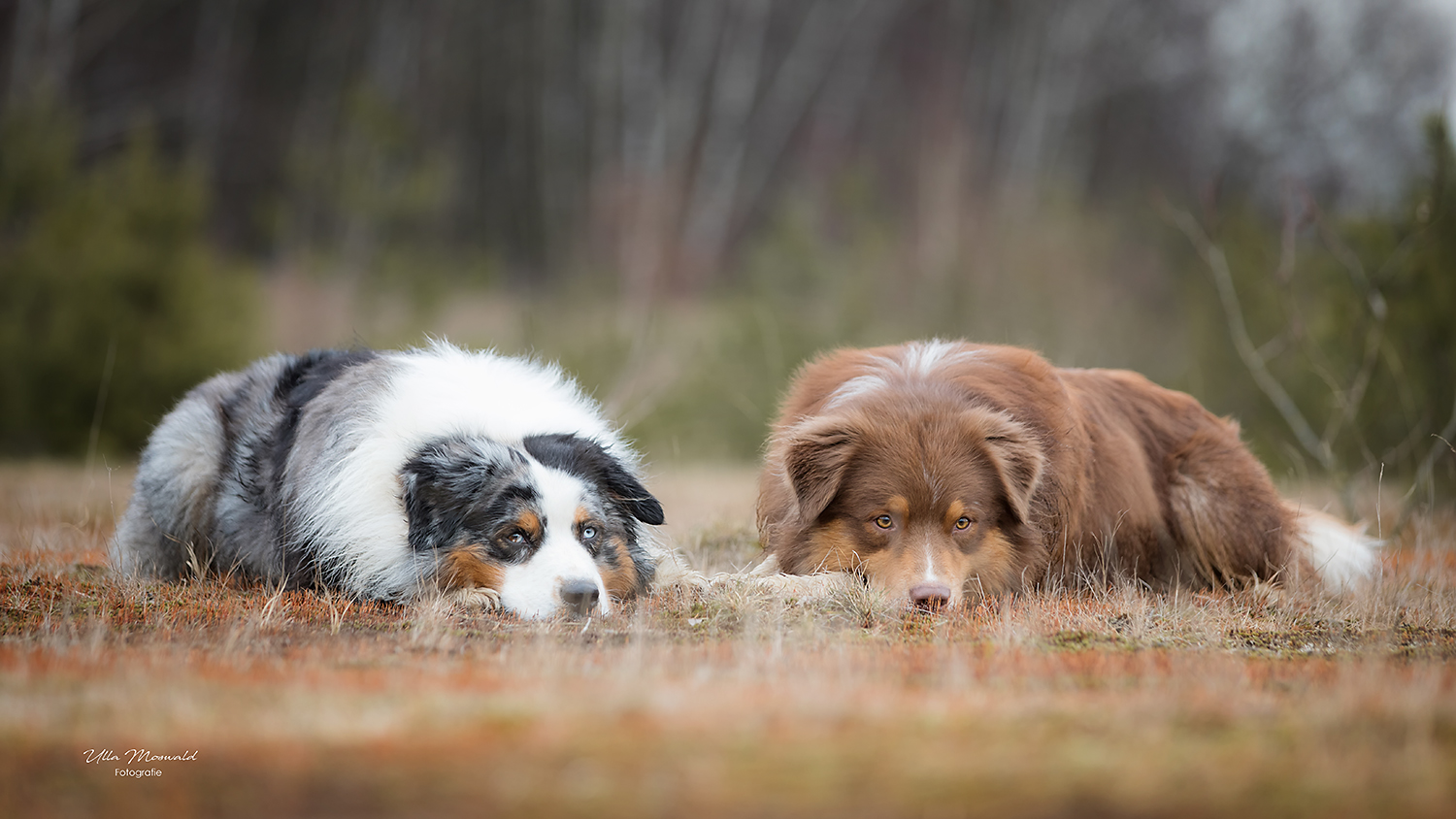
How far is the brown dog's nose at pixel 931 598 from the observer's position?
486 centimetres

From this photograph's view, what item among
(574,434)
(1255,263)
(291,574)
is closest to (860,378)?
(574,434)

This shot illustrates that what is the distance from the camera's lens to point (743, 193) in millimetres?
22203

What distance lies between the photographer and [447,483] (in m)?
5.12

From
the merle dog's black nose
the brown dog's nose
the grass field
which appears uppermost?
the brown dog's nose

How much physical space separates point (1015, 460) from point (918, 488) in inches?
21.0

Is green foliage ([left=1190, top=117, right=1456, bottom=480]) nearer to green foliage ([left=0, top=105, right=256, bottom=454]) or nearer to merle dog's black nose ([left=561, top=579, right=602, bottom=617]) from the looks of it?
merle dog's black nose ([left=561, top=579, right=602, bottom=617])

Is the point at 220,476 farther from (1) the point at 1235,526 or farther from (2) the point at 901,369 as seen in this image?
(1) the point at 1235,526

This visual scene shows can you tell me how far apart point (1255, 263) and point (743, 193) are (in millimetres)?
11418

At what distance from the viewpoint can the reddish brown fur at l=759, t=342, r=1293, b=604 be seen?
5.29 metres

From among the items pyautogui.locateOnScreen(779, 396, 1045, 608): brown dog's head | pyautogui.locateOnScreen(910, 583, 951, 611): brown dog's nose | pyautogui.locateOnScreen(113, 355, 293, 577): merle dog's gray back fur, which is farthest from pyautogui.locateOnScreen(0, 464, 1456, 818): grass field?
pyautogui.locateOnScreen(113, 355, 293, 577): merle dog's gray back fur

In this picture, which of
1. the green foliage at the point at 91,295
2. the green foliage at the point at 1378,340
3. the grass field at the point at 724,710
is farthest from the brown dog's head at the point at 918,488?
the green foliage at the point at 91,295

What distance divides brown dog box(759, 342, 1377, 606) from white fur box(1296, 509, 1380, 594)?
0.6 inches

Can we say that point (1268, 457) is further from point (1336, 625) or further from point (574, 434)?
point (574, 434)

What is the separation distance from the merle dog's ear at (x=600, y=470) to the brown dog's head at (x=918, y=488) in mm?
762
